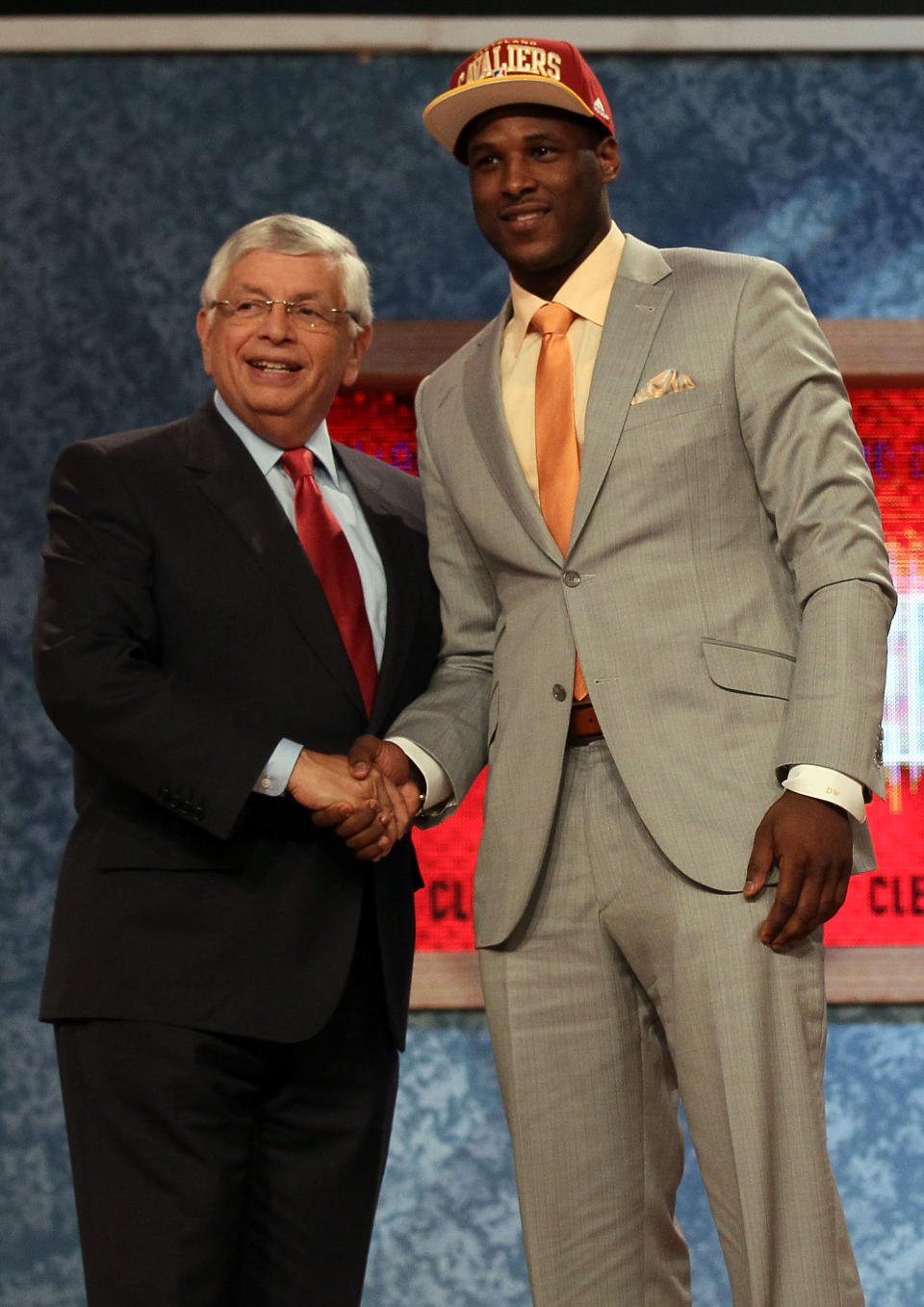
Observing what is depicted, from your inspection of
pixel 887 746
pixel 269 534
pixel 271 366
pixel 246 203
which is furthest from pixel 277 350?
pixel 887 746

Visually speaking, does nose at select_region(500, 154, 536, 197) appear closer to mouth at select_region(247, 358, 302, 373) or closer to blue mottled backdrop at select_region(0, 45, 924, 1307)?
mouth at select_region(247, 358, 302, 373)

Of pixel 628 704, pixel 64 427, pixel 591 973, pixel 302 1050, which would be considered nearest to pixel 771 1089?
pixel 591 973

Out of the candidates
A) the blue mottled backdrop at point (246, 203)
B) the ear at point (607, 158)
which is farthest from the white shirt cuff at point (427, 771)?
the blue mottled backdrop at point (246, 203)

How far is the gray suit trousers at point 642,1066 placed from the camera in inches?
57.1

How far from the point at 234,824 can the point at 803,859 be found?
622 mm

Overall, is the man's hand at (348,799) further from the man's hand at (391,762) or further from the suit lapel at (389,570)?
the suit lapel at (389,570)

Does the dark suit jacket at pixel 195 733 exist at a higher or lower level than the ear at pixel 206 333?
lower

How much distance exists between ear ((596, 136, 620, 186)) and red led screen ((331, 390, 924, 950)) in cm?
85

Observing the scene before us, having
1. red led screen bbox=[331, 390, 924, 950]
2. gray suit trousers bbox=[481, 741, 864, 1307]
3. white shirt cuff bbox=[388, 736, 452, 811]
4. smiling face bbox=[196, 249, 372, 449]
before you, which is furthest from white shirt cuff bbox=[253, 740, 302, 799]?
red led screen bbox=[331, 390, 924, 950]

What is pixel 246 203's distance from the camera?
2580 millimetres

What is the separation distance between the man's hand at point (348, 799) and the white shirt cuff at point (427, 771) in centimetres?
5

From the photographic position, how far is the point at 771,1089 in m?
1.46

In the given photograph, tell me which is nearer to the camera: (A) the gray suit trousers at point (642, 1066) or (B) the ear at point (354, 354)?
(A) the gray suit trousers at point (642, 1066)

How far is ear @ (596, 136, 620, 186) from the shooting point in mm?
1695
